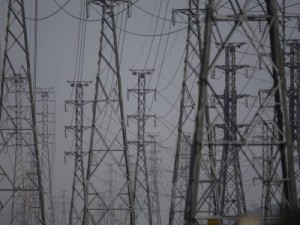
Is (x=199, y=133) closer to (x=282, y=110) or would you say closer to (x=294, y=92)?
(x=282, y=110)

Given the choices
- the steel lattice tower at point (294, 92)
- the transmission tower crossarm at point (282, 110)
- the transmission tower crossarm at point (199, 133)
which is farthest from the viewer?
the steel lattice tower at point (294, 92)

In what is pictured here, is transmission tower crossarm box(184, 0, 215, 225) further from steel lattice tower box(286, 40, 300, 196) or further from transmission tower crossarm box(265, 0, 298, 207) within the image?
steel lattice tower box(286, 40, 300, 196)

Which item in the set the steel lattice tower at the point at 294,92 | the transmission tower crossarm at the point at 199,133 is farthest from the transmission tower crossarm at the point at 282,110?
the steel lattice tower at the point at 294,92

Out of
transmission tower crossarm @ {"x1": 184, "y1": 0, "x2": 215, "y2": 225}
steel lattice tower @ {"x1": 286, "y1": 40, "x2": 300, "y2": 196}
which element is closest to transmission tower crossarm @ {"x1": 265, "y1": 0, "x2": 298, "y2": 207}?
transmission tower crossarm @ {"x1": 184, "y1": 0, "x2": 215, "y2": 225}

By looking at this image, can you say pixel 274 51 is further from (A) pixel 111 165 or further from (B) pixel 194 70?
(A) pixel 111 165

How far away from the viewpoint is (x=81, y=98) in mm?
36250

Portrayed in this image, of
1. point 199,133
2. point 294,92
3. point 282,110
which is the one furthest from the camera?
point 294,92

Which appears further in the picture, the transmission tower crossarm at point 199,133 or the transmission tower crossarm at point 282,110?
the transmission tower crossarm at point 282,110

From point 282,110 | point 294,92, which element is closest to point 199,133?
point 282,110

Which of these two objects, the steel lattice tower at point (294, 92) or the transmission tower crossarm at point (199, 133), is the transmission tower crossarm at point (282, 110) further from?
the steel lattice tower at point (294, 92)

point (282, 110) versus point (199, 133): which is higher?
point (282, 110)

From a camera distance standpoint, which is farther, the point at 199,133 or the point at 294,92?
the point at 294,92

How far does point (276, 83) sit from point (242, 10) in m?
1.74

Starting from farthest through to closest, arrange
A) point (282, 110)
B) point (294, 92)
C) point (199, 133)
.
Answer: point (294, 92) → point (282, 110) → point (199, 133)
